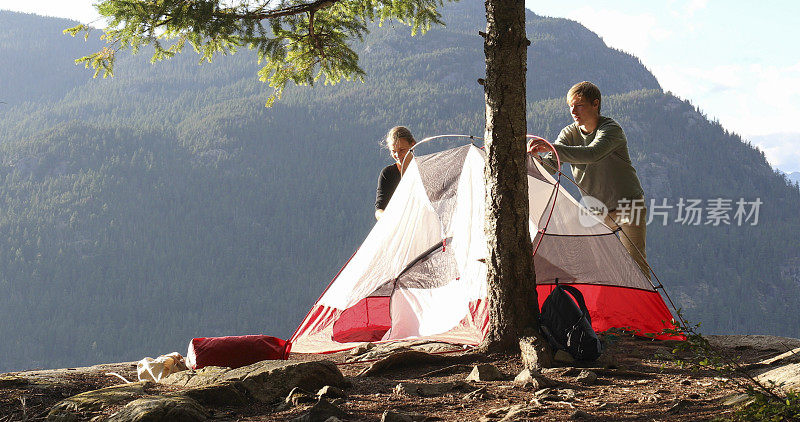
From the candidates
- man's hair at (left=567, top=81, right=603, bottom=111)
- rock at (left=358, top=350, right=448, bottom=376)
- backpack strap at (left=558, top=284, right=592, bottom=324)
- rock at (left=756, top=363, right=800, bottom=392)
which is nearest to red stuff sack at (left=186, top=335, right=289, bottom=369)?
rock at (left=358, top=350, right=448, bottom=376)

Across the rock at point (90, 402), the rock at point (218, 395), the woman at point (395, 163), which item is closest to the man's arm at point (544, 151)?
the woman at point (395, 163)

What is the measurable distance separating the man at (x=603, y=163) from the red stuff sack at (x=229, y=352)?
2014mm

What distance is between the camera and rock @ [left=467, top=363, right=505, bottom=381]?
11.3ft

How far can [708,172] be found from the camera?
390ft

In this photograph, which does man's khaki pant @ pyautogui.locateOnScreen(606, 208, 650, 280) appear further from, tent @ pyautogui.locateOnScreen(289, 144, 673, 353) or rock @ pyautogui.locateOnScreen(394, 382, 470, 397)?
rock @ pyautogui.locateOnScreen(394, 382, 470, 397)

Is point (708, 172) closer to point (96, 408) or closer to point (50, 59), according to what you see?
point (96, 408)

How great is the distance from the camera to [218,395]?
307cm

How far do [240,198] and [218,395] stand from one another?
111 m

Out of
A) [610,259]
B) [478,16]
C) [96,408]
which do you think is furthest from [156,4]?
[478,16]

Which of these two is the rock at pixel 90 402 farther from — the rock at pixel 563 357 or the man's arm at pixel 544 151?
the man's arm at pixel 544 151

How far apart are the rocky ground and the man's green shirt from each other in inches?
40.4

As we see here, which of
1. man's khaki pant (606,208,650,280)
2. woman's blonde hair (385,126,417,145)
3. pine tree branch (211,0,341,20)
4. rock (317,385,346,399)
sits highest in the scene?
pine tree branch (211,0,341,20)

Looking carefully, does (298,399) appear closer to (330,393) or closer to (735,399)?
(330,393)

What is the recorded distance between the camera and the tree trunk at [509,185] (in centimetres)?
387
